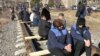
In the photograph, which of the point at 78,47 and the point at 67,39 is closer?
the point at 67,39

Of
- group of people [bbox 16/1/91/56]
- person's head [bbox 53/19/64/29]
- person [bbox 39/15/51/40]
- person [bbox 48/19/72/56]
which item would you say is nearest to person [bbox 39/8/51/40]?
person [bbox 39/15/51/40]

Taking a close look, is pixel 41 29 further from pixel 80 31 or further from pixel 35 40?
pixel 80 31

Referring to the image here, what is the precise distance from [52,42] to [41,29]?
193 inches

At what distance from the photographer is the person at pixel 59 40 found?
302 inches

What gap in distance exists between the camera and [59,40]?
7887 mm

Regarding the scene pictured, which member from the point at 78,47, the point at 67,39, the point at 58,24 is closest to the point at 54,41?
the point at 67,39

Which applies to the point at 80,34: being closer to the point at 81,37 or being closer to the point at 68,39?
the point at 81,37

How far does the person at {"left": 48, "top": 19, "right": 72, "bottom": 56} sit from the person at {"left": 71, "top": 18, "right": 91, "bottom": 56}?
1.43 feet

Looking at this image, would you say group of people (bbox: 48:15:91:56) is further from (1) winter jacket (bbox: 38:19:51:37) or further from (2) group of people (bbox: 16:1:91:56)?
(1) winter jacket (bbox: 38:19:51:37)

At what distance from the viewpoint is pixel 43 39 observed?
13.9m

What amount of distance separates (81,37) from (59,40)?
71cm

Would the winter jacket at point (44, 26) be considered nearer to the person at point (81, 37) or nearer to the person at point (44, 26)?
the person at point (44, 26)

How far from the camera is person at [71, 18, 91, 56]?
8117mm

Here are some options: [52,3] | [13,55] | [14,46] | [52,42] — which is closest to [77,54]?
[52,42]
